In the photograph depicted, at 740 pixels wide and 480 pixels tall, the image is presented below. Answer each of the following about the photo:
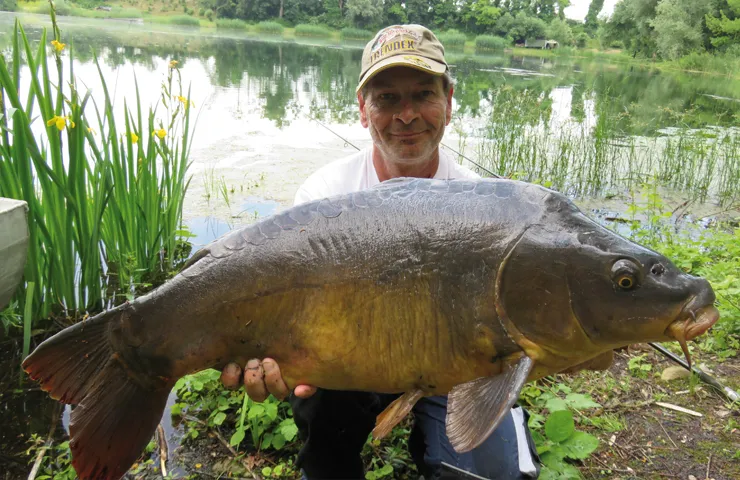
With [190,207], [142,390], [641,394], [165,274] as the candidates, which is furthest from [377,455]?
[190,207]

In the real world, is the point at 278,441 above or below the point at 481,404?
below

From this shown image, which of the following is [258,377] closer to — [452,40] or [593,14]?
[452,40]

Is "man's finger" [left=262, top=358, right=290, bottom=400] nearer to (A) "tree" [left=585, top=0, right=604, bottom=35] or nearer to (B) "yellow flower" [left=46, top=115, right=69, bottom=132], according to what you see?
(B) "yellow flower" [left=46, top=115, right=69, bottom=132]

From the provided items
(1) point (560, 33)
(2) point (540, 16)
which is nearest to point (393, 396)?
(1) point (560, 33)

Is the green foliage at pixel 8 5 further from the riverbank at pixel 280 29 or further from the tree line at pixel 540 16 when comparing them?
the tree line at pixel 540 16

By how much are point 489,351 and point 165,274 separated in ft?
9.83

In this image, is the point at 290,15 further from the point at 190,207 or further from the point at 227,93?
the point at 190,207

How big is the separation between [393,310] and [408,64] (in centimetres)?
132

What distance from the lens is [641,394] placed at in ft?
9.18

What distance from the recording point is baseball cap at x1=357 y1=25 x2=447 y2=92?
235cm

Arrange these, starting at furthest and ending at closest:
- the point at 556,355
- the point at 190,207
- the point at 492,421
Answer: the point at 190,207 < the point at 556,355 < the point at 492,421

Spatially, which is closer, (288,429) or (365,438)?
(365,438)

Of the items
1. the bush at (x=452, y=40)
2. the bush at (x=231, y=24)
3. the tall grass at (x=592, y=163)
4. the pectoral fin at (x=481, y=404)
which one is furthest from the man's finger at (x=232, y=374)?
the bush at (x=231, y=24)

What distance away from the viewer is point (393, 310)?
1.45 metres
